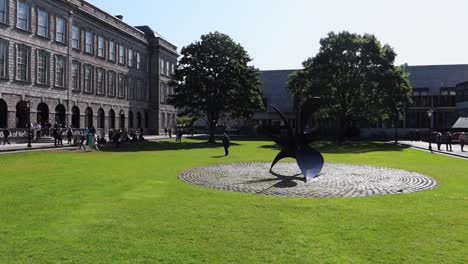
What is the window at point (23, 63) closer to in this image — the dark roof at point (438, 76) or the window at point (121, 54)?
the window at point (121, 54)

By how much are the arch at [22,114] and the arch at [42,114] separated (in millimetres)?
2570

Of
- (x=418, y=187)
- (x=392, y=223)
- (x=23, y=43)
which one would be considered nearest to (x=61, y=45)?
(x=23, y=43)

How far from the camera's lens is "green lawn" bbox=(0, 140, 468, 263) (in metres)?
6.56

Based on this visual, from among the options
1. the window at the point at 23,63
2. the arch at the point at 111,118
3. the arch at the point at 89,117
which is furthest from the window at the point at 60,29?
the arch at the point at 111,118

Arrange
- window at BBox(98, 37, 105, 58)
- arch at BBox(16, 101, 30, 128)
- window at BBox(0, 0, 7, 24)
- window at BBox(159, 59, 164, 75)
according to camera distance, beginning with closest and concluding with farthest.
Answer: window at BBox(0, 0, 7, 24) → arch at BBox(16, 101, 30, 128) → window at BBox(98, 37, 105, 58) → window at BBox(159, 59, 164, 75)

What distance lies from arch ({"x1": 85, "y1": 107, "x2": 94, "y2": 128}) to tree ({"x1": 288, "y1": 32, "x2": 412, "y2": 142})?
26.4 m

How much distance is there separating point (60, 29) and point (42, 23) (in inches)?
128

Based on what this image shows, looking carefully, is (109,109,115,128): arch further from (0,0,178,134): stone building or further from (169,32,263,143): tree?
(169,32,263,143): tree

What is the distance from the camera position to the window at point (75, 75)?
172 ft

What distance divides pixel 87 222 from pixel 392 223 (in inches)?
234

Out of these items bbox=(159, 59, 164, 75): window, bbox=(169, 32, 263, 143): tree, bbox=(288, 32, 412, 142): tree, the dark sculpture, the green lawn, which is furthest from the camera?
bbox=(159, 59, 164, 75): window

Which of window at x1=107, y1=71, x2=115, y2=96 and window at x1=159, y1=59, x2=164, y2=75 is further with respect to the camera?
window at x1=159, y1=59, x2=164, y2=75

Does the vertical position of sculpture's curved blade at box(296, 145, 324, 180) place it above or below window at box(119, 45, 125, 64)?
below

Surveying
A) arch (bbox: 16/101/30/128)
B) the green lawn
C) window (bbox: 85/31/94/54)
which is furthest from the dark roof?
the green lawn
